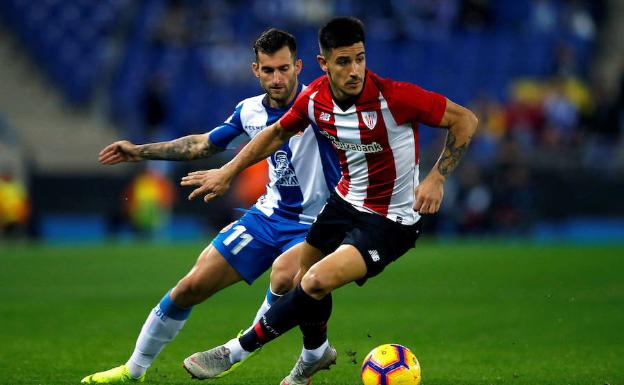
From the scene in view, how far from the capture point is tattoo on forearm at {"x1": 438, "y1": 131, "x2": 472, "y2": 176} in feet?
23.5

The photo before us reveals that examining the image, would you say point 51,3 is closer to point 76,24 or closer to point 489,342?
point 76,24

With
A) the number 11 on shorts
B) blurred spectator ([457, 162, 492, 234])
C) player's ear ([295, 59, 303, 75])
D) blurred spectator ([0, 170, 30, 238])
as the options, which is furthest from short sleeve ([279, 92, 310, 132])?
blurred spectator ([0, 170, 30, 238])

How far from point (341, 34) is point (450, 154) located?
1023 mm

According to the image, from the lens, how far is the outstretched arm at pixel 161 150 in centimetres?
800

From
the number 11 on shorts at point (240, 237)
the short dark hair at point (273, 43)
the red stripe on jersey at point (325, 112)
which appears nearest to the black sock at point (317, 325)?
the number 11 on shorts at point (240, 237)

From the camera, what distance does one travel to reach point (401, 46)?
2766cm

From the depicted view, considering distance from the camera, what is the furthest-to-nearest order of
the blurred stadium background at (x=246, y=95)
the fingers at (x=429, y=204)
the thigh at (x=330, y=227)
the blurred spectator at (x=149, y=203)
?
the blurred spectator at (x=149, y=203) < the blurred stadium background at (x=246, y=95) < the thigh at (x=330, y=227) < the fingers at (x=429, y=204)

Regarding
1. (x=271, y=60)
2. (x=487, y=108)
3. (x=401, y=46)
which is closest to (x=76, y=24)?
(x=401, y=46)

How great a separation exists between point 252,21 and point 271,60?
19907 mm

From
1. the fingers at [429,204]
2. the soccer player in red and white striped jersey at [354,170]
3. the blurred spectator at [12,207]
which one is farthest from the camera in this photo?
the blurred spectator at [12,207]

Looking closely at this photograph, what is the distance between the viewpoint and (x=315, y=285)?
23.1ft

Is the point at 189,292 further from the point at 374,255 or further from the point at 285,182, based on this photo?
the point at 374,255

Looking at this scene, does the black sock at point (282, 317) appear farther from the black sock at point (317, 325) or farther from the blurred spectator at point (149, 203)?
the blurred spectator at point (149, 203)

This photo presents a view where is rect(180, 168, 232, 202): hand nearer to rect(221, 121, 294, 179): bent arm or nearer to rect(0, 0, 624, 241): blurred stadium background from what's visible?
rect(221, 121, 294, 179): bent arm
